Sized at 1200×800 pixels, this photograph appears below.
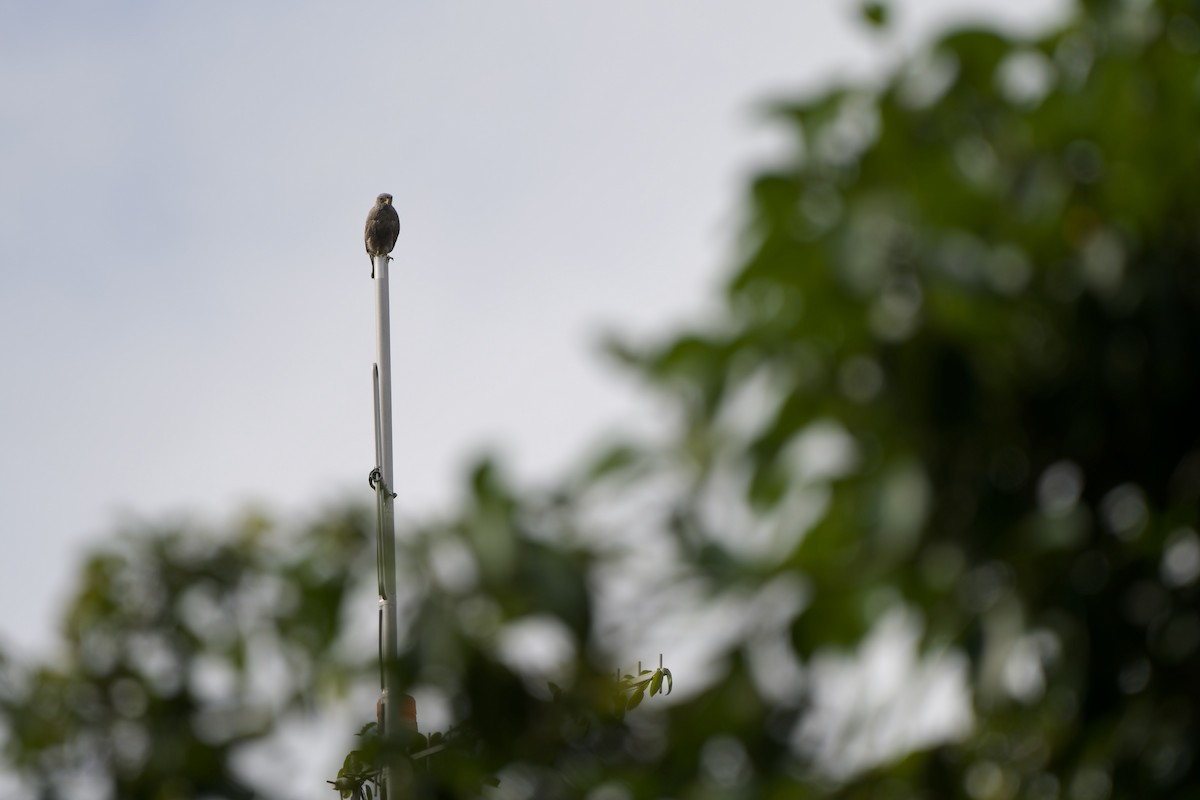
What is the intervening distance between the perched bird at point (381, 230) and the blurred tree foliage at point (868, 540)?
25.8ft

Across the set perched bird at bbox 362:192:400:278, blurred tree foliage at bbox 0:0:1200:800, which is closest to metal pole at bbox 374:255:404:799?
blurred tree foliage at bbox 0:0:1200:800

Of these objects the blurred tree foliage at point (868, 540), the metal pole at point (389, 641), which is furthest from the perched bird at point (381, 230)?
the blurred tree foliage at point (868, 540)

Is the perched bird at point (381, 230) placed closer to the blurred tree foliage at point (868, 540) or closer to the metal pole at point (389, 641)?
the metal pole at point (389, 641)

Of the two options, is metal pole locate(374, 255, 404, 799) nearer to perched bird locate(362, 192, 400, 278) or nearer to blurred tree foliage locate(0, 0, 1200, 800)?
blurred tree foliage locate(0, 0, 1200, 800)

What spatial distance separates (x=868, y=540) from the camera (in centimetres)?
142

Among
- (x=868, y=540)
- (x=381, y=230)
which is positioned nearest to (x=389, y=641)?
(x=868, y=540)

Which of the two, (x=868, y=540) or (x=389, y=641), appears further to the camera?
(x=389, y=641)

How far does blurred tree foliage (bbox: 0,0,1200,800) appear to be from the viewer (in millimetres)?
1422

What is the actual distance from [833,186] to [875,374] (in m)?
0.22

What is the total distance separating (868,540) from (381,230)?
28.5ft

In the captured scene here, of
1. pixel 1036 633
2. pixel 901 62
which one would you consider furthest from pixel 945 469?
pixel 901 62

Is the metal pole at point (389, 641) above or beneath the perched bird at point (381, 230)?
beneath

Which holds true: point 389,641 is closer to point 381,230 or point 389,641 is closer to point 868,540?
point 868,540

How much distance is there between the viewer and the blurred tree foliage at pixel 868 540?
142cm
